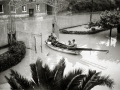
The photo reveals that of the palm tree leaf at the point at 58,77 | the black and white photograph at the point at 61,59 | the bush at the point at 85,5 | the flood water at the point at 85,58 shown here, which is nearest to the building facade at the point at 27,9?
the black and white photograph at the point at 61,59

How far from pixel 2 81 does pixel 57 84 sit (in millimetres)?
7077

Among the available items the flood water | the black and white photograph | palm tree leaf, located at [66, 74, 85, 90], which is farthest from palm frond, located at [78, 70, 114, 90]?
the flood water

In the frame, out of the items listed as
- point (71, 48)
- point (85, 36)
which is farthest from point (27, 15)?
point (71, 48)

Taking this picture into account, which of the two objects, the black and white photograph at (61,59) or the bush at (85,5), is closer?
the black and white photograph at (61,59)

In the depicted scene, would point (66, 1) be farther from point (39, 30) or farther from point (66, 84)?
point (66, 84)

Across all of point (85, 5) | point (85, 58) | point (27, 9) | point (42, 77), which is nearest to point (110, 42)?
point (85, 58)

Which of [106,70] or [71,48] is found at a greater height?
[71,48]

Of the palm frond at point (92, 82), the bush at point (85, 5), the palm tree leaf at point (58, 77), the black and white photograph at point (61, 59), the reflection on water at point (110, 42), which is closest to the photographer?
the palm tree leaf at point (58, 77)

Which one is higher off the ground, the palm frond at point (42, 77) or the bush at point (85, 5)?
the bush at point (85, 5)

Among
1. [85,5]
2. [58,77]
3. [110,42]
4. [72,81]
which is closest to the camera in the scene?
[72,81]

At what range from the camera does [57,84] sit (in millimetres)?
8031

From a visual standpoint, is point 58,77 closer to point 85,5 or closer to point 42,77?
point 42,77

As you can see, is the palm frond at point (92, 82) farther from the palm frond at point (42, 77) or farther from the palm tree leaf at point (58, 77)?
the palm frond at point (42, 77)

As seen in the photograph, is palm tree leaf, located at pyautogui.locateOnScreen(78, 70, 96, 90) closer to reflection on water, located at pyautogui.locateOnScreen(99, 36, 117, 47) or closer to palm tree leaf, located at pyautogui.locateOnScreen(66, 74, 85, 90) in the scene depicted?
palm tree leaf, located at pyautogui.locateOnScreen(66, 74, 85, 90)
